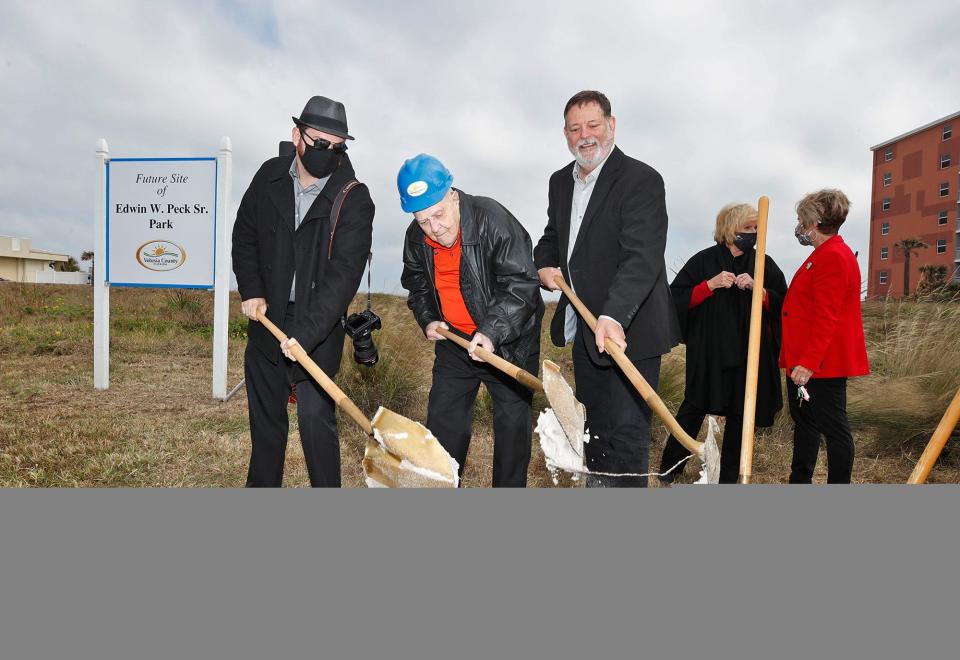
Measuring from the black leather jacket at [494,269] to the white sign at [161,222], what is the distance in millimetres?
3160

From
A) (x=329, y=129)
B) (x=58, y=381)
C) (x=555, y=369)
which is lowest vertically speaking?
(x=58, y=381)

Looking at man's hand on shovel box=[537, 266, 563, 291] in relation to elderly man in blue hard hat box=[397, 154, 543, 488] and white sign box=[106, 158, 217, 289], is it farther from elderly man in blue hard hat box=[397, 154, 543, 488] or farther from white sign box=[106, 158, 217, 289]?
white sign box=[106, 158, 217, 289]

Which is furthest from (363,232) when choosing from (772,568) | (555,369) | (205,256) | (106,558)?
(205,256)

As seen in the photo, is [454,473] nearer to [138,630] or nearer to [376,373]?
[138,630]

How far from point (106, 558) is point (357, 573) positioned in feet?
1.43

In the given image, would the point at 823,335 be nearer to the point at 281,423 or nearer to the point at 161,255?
the point at 281,423

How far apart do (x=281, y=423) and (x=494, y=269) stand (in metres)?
1.04

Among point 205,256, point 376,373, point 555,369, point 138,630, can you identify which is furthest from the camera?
point 205,256

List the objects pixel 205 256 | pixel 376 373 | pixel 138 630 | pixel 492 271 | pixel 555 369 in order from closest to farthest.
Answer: pixel 138 630
pixel 555 369
pixel 492 271
pixel 376 373
pixel 205 256

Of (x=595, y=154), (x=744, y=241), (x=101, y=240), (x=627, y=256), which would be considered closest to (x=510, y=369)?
(x=627, y=256)

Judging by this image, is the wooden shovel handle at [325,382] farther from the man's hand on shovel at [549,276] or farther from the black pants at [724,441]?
Result: the black pants at [724,441]

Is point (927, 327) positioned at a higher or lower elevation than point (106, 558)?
higher

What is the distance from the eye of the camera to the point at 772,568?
113 centimetres

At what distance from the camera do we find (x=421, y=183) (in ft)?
6.68
